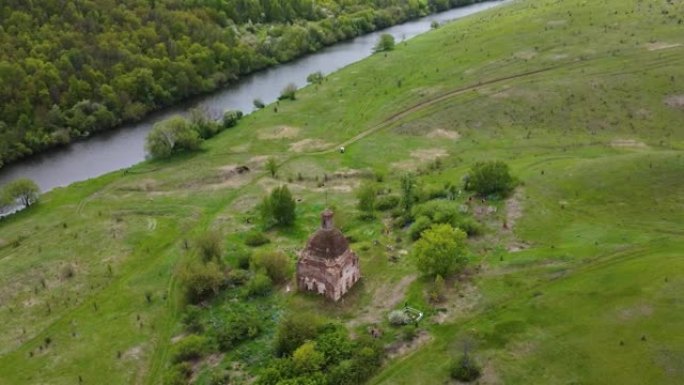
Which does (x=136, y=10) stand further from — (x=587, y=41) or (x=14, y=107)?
(x=587, y=41)

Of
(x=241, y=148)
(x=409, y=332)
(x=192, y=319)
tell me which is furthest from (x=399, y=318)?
(x=241, y=148)

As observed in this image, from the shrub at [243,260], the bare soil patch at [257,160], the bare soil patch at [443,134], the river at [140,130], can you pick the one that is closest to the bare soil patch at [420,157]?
the bare soil patch at [443,134]

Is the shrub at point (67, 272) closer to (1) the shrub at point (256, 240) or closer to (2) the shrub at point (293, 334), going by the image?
(1) the shrub at point (256, 240)

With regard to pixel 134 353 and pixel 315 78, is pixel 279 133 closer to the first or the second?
pixel 315 78

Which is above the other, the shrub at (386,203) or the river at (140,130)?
the river at (140,130)

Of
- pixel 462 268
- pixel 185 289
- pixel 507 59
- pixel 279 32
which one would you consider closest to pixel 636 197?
pixel 462 268

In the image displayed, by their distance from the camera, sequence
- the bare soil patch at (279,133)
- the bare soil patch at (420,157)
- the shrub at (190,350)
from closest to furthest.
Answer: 1. the shrub at (190,350)
2. the bare soil patch at (420,157)
3. the bare soil patch at (279,133)

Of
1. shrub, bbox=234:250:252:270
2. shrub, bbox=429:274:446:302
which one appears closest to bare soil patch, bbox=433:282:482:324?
shrub, bbox=429:274:446:302
